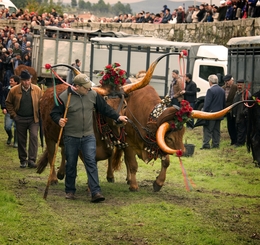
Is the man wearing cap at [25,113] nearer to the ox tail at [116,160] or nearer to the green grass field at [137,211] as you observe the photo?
the green grass field at [137,211]

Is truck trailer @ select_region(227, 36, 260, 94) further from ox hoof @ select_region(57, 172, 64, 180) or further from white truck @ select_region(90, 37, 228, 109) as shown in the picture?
ox hoof @ select_region(57, 172, 64, 180)

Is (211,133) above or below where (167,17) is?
below

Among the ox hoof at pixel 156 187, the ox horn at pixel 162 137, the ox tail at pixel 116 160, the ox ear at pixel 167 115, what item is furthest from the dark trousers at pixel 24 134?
the ox horn at pixel 162 137

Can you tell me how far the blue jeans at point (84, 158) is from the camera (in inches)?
463

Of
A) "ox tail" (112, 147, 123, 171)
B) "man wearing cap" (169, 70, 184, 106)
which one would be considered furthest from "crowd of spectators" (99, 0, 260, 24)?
"ox tail" (112, 147, 123, 171)

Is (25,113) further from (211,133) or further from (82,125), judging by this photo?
(211,133)

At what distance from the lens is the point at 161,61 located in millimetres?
29062

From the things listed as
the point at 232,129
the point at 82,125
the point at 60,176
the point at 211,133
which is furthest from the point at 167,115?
the point at 232,129

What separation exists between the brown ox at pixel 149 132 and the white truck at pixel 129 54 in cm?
1035

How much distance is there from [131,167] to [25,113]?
11.0 feet

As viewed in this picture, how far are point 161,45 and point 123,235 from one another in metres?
20.6

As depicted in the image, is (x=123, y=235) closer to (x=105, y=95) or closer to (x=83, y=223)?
(x=83, y=223)

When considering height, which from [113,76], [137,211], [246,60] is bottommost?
[137,211]

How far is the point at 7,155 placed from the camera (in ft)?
57.7
